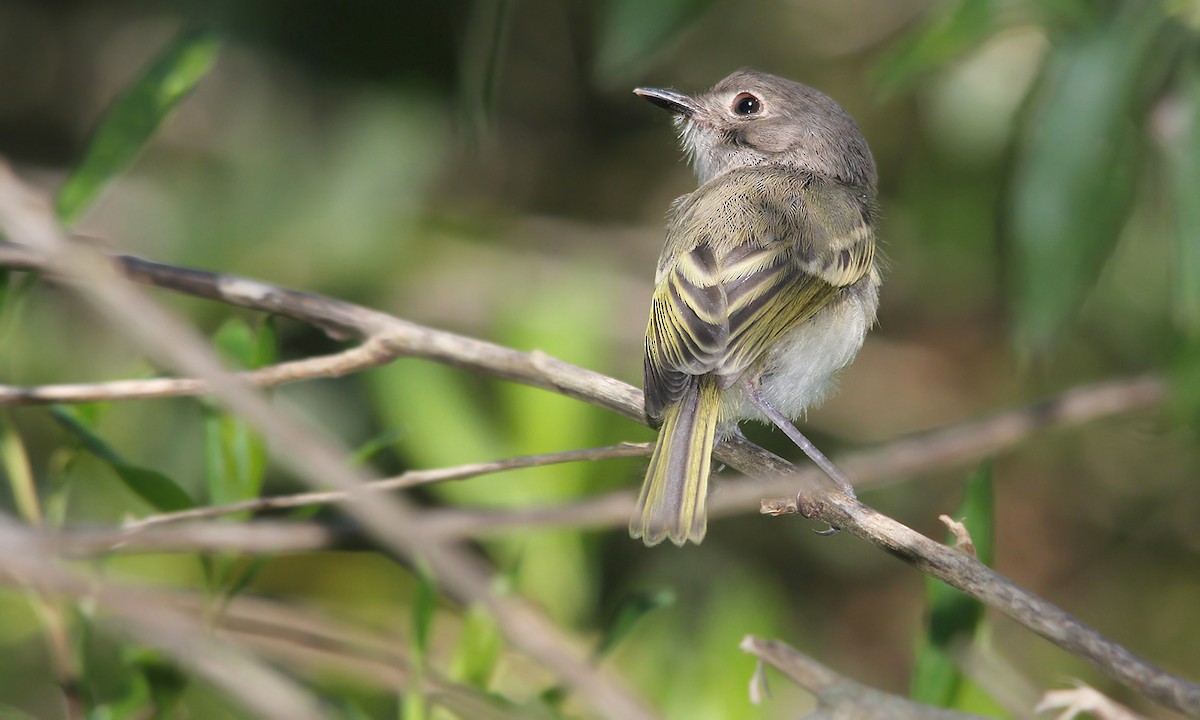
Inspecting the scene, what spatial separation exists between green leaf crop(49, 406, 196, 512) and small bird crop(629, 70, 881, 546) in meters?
0.95

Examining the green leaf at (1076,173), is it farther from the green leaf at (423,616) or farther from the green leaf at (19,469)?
the green leaf at (19,469)

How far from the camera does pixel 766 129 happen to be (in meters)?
4.45

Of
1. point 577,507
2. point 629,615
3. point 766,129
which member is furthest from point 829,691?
point 766,129

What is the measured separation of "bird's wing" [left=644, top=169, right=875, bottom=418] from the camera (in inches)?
121

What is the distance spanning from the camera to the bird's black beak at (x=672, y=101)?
174 inches

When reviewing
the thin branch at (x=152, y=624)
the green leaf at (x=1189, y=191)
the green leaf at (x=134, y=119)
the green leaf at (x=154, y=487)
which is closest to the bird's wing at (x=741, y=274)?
the green leaf at (x=1189, y=191)

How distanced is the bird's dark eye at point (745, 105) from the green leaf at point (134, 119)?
6.76 feet

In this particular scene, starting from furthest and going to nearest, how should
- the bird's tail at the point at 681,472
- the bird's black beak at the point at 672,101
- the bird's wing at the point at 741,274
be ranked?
the bird's black beak at the point at 672,101 < the bird's wing at the point at 741,274 < the bird's tail at the point at 681,472

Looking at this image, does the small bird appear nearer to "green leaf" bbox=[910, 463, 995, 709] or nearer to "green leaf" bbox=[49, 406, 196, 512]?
"green leaf" bbox=[910, 463, 995, 709]

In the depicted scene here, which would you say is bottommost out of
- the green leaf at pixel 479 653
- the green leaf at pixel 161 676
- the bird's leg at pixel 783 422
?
the green leaf at pixel 161 676

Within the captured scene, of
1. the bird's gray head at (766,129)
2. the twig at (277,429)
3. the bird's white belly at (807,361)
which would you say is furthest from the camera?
the bird's gray head at (766,129)

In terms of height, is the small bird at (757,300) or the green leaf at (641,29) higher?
the green leaf at (641,29)

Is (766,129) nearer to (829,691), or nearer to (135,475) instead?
(135,475)

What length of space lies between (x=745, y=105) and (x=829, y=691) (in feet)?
9.91
